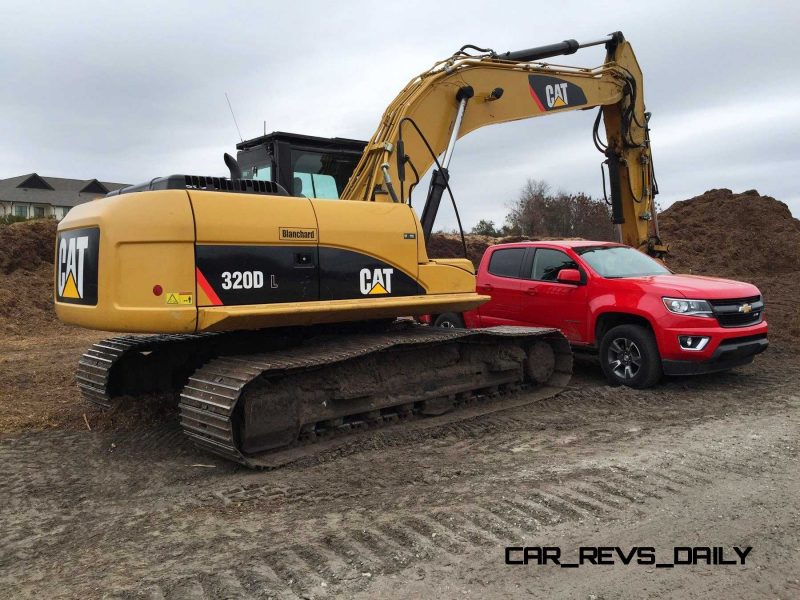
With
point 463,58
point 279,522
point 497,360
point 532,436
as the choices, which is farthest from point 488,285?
point 279,522

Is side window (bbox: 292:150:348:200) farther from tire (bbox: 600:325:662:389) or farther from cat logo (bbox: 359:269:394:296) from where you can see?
tire (bbox: 600:325:662:389)

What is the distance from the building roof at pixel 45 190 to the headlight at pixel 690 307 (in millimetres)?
51704

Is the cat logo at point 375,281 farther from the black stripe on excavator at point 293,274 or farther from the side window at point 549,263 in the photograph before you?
the side window at point 549,263

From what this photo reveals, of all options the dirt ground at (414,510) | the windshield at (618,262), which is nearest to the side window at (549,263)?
the windshield at (618,262)

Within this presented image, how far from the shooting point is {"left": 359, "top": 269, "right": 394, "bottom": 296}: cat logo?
5633 mm

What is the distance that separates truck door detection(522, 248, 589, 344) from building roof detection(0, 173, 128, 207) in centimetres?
4991

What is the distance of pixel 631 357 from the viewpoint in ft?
24.5

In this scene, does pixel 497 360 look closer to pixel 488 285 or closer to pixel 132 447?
pixel 488 285

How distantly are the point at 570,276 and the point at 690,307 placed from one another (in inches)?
53.7

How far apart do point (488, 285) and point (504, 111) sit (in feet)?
7.49

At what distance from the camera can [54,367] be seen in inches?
360

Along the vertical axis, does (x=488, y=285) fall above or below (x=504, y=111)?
below

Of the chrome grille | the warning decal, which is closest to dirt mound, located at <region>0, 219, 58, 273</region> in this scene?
the warning decal

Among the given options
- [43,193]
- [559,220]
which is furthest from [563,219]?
[43,193]
